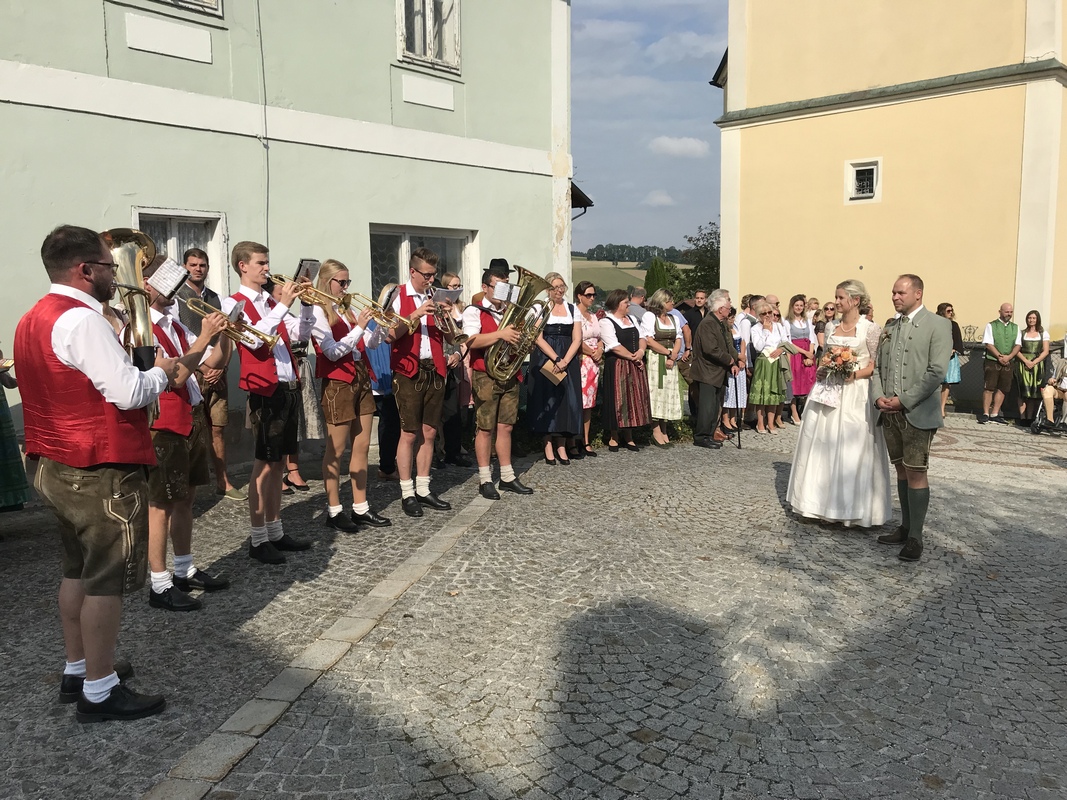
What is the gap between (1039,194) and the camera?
603 inches

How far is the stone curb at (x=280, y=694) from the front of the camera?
10.8 feet

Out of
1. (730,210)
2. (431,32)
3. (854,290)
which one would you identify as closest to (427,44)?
(431,32)

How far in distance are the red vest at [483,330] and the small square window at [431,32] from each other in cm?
482

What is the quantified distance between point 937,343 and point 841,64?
13604 millimetres

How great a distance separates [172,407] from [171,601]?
117 cm

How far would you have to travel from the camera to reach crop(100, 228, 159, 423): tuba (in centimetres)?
380

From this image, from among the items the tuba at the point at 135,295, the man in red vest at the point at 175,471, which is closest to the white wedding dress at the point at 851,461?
the man in red vest at the point at 175,471

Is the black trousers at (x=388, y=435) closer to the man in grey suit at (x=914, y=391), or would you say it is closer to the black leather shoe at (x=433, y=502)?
the black leather shoe at (x=433, y=502)

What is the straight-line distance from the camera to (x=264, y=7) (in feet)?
30.5

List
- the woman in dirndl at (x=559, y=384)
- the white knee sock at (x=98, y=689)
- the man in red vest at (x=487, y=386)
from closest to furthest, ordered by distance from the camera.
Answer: the white knee sock at (x=98, y=689), the man in red vest at (x=487, y=386), the woman in dirndl at (x=559, y=384)

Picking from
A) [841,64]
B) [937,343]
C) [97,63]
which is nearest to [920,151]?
[841,64]

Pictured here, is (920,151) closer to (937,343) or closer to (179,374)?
(937,343)

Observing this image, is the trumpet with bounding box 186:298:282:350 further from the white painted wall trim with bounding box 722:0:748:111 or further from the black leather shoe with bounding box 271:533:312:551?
the white painted wall trim with bounding box 722:0:748:111

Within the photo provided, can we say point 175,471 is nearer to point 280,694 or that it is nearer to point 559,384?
point 280,694
